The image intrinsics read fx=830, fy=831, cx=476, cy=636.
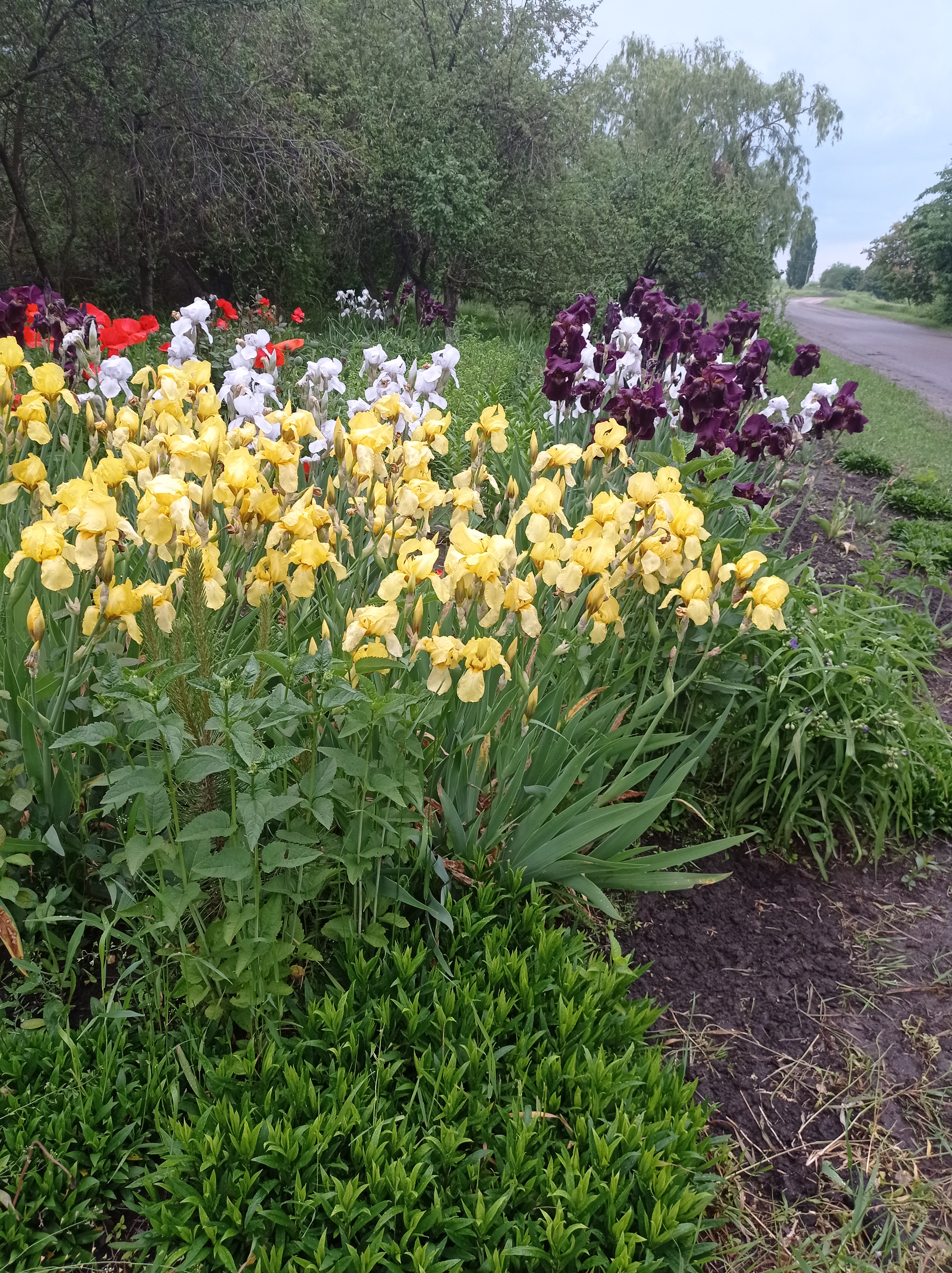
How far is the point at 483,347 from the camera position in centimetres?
863

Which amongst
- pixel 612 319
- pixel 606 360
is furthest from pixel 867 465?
pixel 606 360

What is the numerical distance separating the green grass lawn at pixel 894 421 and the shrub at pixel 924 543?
1.05 metres

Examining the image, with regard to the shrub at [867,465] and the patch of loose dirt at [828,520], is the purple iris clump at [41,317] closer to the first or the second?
the patch of loose dirt at [828,520]

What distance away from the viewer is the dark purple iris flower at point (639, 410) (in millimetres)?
3072

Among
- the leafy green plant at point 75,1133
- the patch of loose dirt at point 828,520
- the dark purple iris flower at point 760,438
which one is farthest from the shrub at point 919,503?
the leafy green plant at point 75,1133

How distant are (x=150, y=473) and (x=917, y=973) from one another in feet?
8.08

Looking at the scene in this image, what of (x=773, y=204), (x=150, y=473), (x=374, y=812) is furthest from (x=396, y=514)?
(x=773, y=204)

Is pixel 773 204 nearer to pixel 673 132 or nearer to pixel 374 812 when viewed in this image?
pixel 673 132

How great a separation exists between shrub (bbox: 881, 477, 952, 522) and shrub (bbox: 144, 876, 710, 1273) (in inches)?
206

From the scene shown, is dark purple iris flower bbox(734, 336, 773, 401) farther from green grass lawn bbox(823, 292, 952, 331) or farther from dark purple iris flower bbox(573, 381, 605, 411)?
green grass lawn bbox(823, 292, 952, 331)

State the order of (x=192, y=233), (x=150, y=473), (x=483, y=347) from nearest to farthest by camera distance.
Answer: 1. (x=150, y=473)
2. (x=483, y=347)
3. (x=192, y=233)

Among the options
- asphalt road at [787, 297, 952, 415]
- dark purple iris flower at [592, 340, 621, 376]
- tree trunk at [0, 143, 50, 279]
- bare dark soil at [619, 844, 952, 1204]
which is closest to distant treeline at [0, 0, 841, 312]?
tree trunk at [0, 143, 50, 279]

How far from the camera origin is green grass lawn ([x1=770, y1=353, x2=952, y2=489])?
7406mm

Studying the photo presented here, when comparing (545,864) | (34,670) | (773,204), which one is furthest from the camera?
(773,204)
